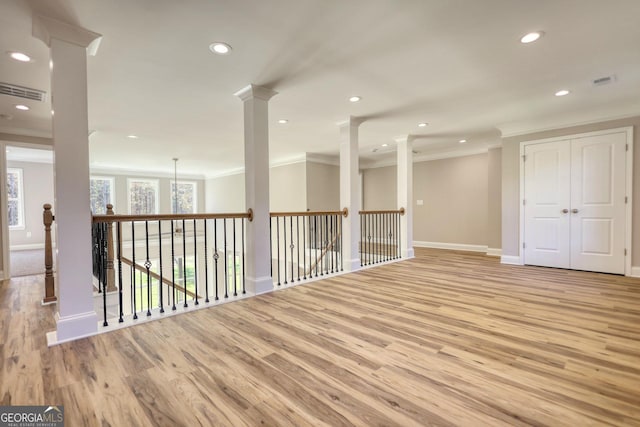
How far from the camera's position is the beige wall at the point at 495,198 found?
620 centimetres

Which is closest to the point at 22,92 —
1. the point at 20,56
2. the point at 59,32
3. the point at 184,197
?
the point at 20,56

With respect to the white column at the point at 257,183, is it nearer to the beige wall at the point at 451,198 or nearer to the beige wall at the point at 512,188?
the beige wall at the point at 512,188

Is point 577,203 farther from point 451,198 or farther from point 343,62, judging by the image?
point 343,62

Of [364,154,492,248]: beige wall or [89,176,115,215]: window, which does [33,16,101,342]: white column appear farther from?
[89,176,115,215]: window

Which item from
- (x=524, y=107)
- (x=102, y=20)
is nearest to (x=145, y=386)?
(x=102, y=20)

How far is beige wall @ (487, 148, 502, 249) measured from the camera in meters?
6.20

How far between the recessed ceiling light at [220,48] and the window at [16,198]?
887cm

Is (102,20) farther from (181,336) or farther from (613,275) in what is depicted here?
(613,275)

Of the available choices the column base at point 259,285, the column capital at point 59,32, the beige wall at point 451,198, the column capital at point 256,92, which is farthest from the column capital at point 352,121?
the beige wall at point 451,198

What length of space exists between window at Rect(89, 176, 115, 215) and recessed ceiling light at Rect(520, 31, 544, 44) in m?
10.9

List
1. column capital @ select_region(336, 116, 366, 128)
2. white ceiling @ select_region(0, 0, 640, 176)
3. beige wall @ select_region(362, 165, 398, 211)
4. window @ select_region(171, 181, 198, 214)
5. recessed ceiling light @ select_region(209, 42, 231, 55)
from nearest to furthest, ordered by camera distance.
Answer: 1. white ceiling @ select_region(0, 0, 640, 176)
2. recessed ceiling light @ select_region(209, 42, 231, 55)
3. column capital @ select_region(336, 116, 366, 128)
4. beige wall @ select_region(362, 165, 398, 211)
5. window @ select_region(171, 181, 198, 214)

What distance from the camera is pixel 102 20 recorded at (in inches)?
83.4

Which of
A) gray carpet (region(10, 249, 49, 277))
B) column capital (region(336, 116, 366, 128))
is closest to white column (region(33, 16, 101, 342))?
column capital (region(336, 116, 366, 128))

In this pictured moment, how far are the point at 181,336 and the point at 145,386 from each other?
2.19ft
